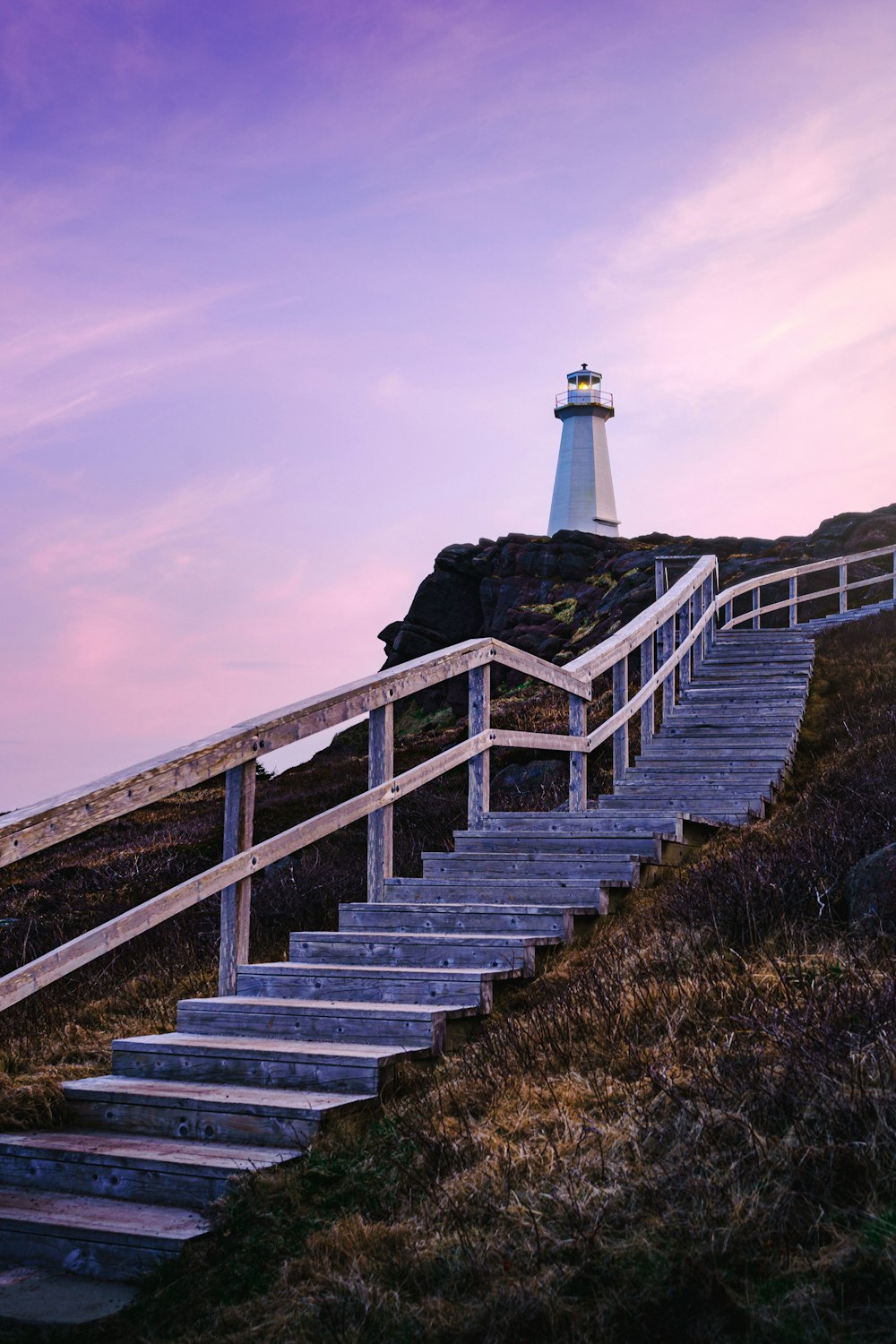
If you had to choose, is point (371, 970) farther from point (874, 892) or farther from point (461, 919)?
point (874, 892)

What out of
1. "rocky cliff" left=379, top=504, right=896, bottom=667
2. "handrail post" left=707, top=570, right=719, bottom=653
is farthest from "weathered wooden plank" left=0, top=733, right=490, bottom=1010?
"rocky cliff" left=379, top=504, right=896, bottom=667

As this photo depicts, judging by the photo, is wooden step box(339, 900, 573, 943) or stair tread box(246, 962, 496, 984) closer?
stair tread box(246, 962, 496, 984)

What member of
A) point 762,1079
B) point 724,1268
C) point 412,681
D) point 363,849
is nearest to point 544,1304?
point 724,1268

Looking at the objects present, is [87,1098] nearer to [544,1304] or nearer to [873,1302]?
[544,1304]

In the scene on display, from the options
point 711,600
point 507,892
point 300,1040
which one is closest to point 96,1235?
point 300,1040

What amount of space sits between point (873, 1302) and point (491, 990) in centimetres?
283

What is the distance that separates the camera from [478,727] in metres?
7.92

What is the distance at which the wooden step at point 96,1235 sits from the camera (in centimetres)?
400

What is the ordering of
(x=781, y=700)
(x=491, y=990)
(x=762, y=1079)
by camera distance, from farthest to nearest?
1. (x=781, y=700)
2. (x=491, y=990)
3. (x=762, y=1079)

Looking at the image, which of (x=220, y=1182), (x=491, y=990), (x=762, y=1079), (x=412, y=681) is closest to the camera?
(x=762, y=1079)

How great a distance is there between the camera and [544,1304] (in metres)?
3.09

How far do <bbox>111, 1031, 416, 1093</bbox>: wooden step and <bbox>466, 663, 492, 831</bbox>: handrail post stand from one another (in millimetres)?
2889

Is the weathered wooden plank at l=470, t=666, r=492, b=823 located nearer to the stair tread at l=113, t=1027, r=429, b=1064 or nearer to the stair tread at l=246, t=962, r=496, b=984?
the stair tread at l=246, t=962, r=496, b=984

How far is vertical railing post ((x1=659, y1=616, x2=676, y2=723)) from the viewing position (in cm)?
1260
